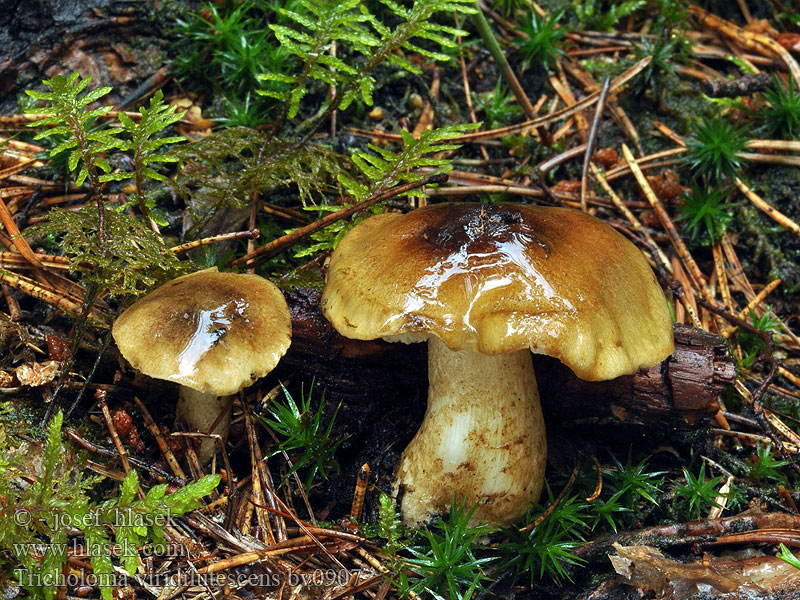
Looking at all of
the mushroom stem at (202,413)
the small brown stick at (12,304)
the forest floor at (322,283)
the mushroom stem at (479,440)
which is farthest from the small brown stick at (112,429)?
the mushroom stem at (479,440)

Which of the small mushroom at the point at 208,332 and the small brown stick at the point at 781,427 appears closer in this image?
the small mushroom at the point at 208,332

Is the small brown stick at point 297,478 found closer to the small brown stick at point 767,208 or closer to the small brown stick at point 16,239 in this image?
the small brown stick at point 16,239

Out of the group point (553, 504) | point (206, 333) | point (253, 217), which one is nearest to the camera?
point (206, 333)

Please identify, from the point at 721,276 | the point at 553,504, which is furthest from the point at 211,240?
the point at 721,276

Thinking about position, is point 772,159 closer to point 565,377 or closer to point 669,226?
point 669,226

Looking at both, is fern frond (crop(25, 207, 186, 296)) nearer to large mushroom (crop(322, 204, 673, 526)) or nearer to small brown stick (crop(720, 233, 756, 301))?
large mushroom (crop(322, 204, 673, 526))


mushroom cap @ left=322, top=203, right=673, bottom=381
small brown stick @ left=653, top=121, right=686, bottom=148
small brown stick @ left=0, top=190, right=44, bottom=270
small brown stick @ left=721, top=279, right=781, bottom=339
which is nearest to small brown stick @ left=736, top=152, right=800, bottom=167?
small brown stick @ left=653, top=121, right=686, bottom=148
